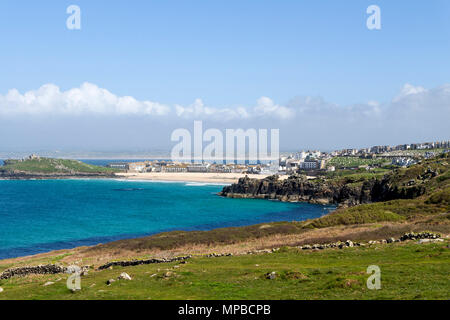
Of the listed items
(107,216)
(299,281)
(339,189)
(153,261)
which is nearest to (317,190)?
(339,189)

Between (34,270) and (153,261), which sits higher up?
(153,261)

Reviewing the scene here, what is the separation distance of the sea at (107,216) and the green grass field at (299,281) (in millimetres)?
36425

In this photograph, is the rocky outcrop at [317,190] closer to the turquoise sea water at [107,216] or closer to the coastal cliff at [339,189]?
the coastal cliff at [339,189]

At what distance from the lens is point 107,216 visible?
90.3m

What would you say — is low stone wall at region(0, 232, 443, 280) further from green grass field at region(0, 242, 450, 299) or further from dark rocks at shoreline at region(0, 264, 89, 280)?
green grass field at region(0, 242, 450, 299)

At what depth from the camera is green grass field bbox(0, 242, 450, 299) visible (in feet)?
56.5

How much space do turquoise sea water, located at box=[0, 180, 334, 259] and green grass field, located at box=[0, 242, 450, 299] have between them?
36.6 meters

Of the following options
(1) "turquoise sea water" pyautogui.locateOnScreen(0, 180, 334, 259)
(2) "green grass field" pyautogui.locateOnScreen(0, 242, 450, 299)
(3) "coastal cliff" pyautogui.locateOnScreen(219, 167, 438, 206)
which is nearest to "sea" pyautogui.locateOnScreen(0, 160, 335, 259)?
(1) "turquoise sea water" pyautogui.locateOnScreen(0, 180, 334, 259)

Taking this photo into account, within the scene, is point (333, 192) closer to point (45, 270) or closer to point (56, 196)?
point (56, 196)

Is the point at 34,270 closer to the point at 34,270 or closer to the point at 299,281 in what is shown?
the point at 34,270

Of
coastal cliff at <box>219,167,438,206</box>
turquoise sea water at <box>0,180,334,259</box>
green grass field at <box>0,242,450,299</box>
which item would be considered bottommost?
turquoise sea water at <box>0,180,334,259</box>

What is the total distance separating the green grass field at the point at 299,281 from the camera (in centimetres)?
1723

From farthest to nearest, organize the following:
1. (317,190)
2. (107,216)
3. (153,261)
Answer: (317,190)
(107,216)
(153,261)

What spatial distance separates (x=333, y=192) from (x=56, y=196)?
90.3 m
